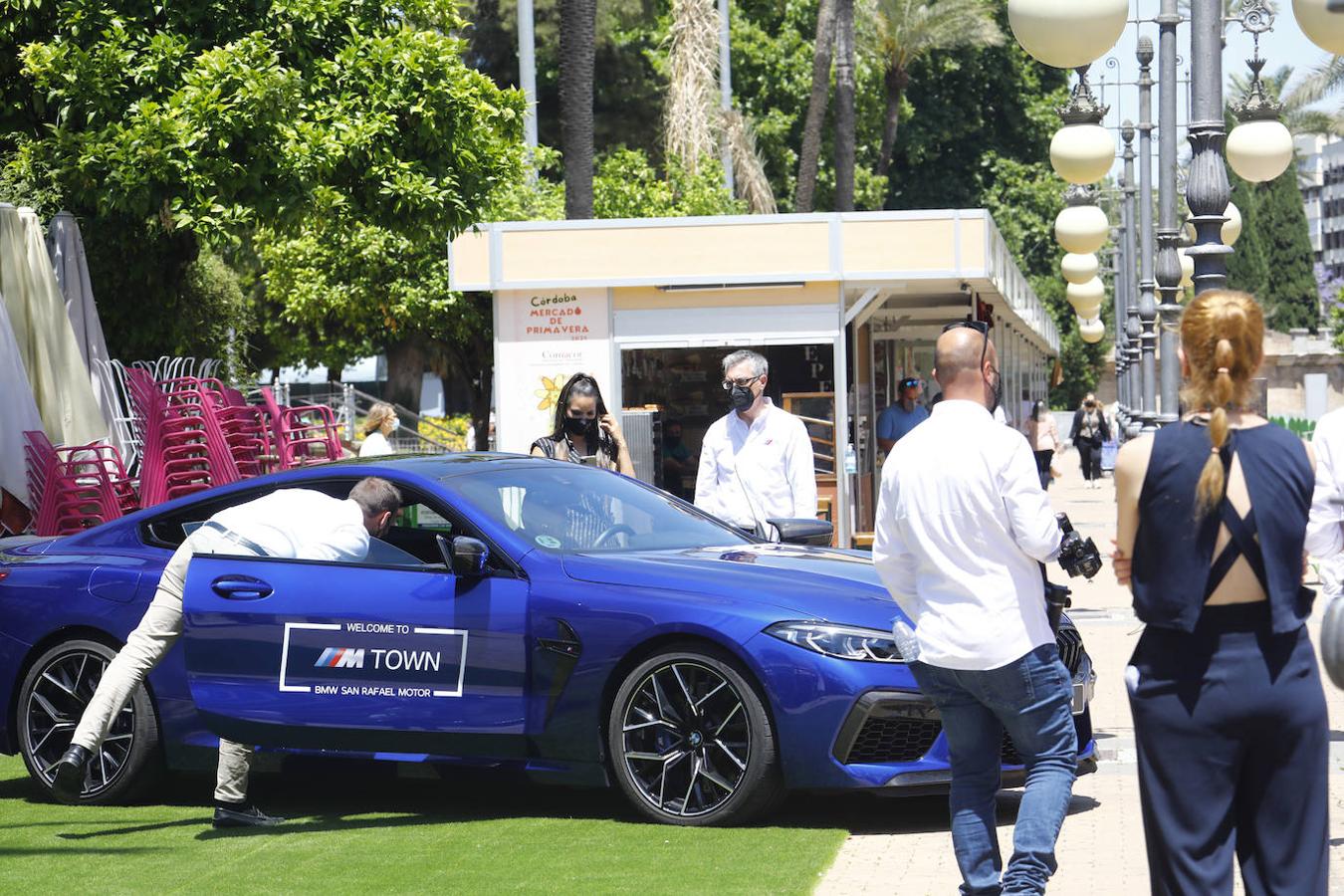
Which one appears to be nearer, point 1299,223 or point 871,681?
point 871,681

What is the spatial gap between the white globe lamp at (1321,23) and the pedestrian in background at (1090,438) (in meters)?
26.7

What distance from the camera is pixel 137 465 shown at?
582 inches

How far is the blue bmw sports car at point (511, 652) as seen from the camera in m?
6.98

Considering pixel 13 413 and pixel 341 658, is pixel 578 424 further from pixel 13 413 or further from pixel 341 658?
pixel 13 413

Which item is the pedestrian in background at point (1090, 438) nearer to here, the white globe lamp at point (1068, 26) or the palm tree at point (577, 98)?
the palm tree at point (577, 98)

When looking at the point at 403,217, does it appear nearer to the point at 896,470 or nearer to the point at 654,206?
the point at 896,470

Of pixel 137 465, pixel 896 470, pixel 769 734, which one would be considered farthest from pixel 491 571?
pixel 137 465

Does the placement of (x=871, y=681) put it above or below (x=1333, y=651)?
below

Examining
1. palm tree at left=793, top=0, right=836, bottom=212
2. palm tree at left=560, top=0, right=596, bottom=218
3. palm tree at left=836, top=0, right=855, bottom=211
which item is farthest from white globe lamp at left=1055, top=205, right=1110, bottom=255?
palm tree at left=793, top=0, right=836, bottom=212

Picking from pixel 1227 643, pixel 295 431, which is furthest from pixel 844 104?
pixel 1227 643

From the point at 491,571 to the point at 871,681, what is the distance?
1548 mm

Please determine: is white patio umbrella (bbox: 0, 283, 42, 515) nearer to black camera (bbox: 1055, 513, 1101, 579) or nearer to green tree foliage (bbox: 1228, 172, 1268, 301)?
black camera (bbox: 1055, 513, 1101, 579)

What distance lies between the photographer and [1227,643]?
4.22 meters

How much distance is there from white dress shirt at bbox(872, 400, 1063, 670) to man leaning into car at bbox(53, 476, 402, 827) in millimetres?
2888
